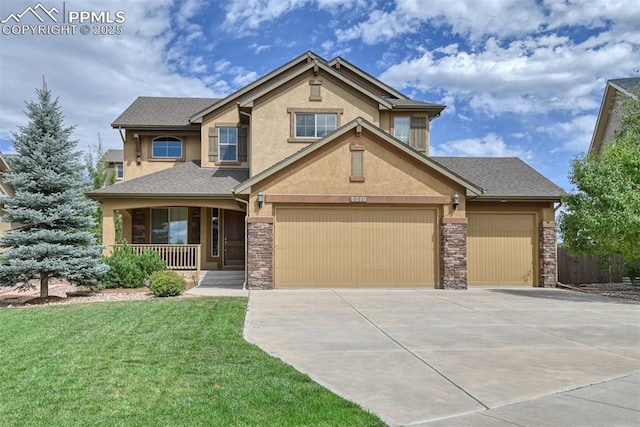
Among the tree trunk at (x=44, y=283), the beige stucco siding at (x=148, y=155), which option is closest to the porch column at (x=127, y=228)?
the beige stucco siding at (x=148, y=155)

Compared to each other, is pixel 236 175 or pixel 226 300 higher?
pixel 236 175

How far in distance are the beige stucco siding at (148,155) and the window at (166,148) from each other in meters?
0.16

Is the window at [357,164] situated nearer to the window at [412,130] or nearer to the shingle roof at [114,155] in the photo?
the window at [412,130]

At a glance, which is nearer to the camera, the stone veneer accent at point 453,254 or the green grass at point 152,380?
the green grass at point 152,380

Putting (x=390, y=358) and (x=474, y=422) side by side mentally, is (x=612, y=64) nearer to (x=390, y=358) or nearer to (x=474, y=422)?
(x=390, y=358)

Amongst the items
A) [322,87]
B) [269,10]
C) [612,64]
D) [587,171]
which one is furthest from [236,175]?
[612,64]

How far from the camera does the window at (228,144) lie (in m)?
20.2

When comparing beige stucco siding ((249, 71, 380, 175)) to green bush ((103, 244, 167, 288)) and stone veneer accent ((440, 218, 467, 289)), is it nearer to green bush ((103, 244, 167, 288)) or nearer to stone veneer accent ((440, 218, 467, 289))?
green bush ((103, 244, 167, 288))

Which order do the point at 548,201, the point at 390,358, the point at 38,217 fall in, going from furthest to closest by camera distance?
1. the point at 548,201
2. the point at 38,217
3. the point at 390,358

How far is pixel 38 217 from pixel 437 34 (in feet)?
54.9

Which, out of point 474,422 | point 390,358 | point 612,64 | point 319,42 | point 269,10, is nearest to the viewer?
point 474,422

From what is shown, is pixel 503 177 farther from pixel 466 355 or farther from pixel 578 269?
pixel 466 355

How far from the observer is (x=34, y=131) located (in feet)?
45.0

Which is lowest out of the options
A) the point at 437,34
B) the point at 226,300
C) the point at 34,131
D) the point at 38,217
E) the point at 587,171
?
the point at 226,300
